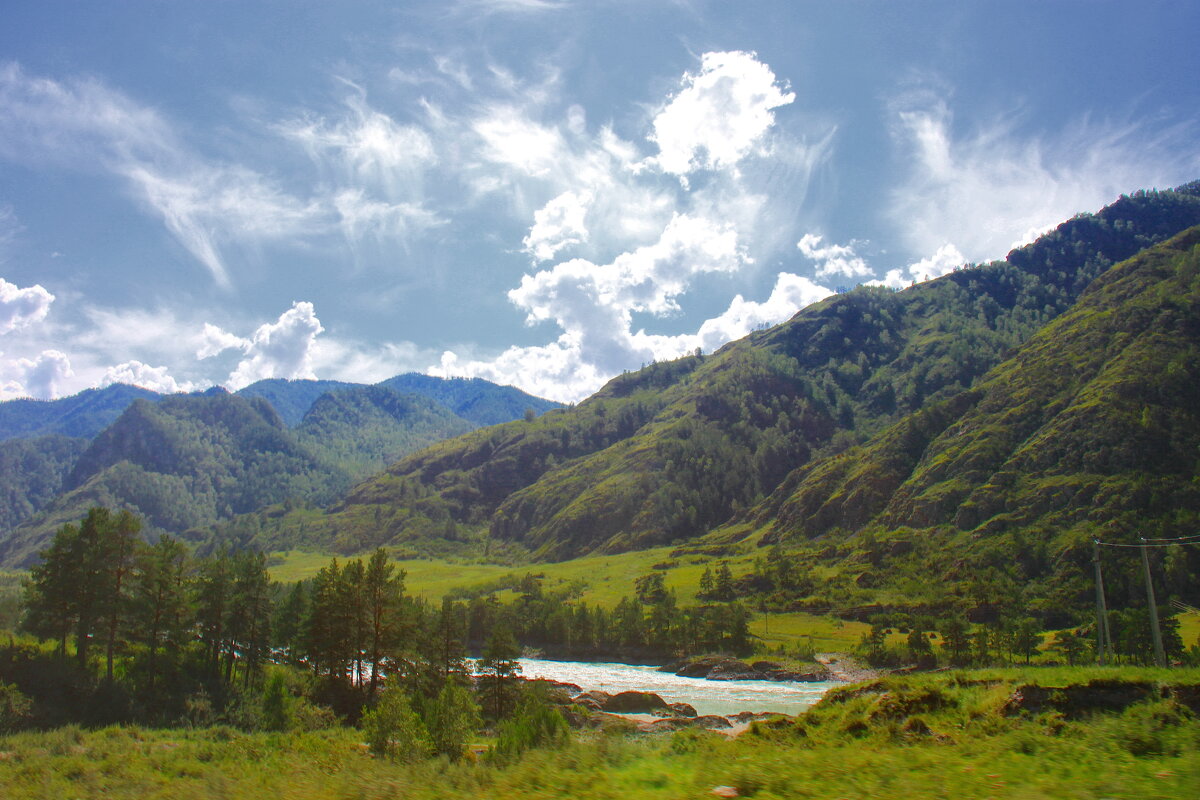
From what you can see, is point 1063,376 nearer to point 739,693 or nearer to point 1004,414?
point 1004,414

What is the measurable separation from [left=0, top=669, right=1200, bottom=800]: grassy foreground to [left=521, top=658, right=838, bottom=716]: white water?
5804 cm

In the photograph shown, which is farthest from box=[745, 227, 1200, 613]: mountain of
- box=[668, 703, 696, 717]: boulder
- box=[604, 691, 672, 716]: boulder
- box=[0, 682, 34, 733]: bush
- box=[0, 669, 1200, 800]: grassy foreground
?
box=[0, 682, 34, 733]: bush

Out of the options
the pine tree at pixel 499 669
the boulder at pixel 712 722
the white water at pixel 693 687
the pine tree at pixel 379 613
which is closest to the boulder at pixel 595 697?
the white water at pixel 693 687

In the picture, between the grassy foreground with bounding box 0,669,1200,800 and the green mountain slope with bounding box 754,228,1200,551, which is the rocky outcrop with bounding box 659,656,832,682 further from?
the grassy foreground with bounding box 0,669,1200,800

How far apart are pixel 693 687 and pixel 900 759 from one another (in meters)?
93.1

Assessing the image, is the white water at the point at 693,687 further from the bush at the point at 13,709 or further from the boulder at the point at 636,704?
the bush at the point at 13,709

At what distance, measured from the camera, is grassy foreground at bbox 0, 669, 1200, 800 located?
12328 mm

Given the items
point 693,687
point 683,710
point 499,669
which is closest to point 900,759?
point 499,669

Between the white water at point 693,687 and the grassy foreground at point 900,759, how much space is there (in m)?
58.0

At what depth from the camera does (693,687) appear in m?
99.7

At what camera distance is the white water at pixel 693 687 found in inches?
3179

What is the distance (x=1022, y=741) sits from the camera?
1523 centimetres

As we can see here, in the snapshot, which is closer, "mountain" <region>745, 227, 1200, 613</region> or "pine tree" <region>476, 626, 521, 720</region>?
"pine tree" <region>476, 626, 521, 720</region>

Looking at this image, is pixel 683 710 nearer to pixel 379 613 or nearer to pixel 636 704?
pixel 636 704
